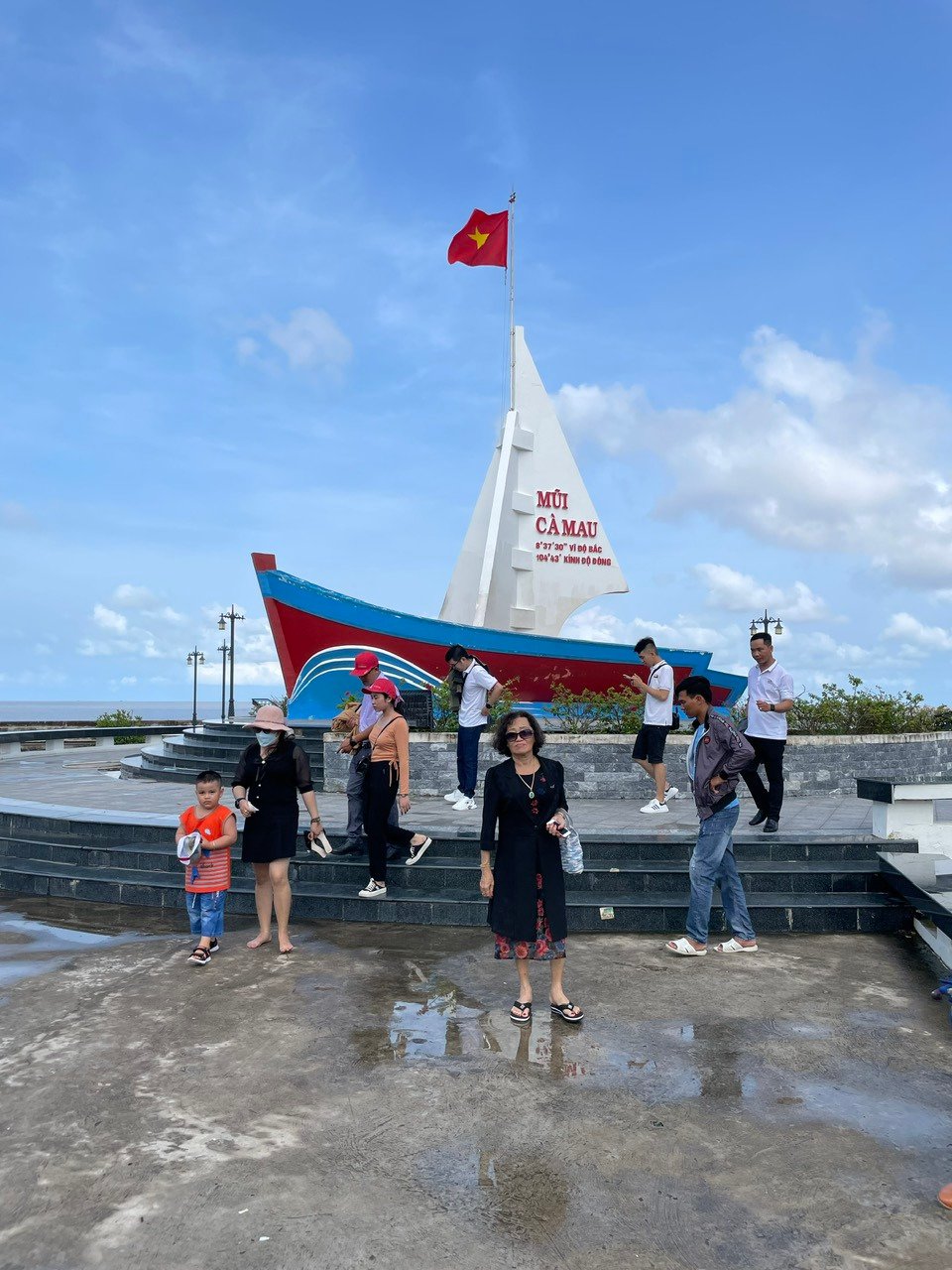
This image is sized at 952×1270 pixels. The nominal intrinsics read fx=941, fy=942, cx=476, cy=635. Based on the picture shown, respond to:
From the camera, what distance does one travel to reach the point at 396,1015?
15.8 ft

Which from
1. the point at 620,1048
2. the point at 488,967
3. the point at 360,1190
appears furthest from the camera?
the point at 488,967

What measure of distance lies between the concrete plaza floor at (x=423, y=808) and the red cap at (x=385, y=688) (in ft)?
5.80

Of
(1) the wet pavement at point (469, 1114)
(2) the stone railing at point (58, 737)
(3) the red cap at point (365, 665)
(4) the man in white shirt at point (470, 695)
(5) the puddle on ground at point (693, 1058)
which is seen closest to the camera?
(1) the wet pavement at point (469, 1114)

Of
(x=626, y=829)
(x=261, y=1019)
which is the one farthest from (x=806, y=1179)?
(x=626, y=829)

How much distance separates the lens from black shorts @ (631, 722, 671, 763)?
30.9ft

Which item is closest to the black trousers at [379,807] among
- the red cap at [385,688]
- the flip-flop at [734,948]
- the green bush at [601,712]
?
the red cap at [385,688]

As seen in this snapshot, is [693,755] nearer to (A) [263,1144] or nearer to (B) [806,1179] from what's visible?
(B) [806,1179]

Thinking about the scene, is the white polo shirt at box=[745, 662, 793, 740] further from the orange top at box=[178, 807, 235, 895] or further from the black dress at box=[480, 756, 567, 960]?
the orange top at box=[178, 807, 235, 895]

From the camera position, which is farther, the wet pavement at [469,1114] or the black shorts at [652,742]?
the black shorts at [652,742]

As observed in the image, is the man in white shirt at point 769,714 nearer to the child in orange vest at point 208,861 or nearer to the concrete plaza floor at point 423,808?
the concrete plaza floor at point 423,808

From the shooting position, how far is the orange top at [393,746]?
6.78 m

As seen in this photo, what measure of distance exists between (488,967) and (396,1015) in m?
1.03

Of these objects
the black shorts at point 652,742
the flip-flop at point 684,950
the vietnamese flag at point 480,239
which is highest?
the vietnamese flag at point 480,239

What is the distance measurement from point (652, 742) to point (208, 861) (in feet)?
16.5
